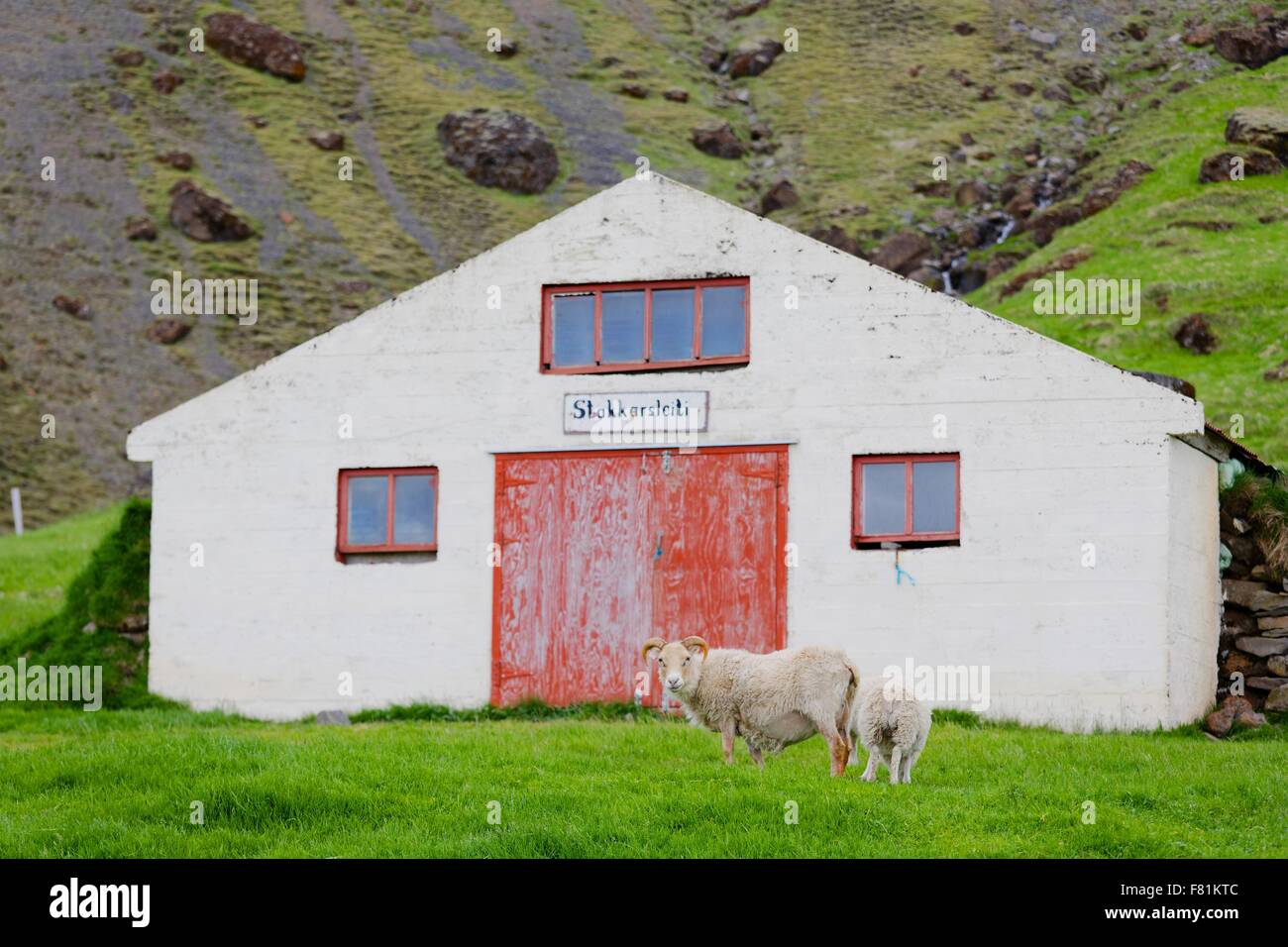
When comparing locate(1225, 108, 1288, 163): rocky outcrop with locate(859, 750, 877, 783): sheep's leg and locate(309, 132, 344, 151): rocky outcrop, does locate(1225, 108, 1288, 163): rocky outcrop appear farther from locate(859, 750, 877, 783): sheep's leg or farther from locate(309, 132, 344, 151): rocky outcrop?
locate(859, 750, 877, 783): sheep's leg

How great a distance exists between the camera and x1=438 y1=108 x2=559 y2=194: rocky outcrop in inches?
3868

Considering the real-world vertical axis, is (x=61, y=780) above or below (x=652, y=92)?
below

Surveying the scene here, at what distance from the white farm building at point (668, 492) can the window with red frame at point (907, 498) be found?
40 mm

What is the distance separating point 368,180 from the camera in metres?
96.1

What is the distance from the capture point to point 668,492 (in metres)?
25.7

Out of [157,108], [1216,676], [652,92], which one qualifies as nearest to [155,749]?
[1216,676]

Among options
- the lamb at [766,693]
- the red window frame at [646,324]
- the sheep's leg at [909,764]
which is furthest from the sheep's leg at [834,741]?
the red window frame at [646,324]

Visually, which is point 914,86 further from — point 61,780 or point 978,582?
point 61,780

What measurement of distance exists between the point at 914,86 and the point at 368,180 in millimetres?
34046

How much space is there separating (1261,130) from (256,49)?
55.2m

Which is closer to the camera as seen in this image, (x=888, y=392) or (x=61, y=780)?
(x=61, y=780)

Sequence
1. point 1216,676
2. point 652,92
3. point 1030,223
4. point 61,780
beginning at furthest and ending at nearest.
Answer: point 652,92
point 1030,223
point 1216,676
point 61,780

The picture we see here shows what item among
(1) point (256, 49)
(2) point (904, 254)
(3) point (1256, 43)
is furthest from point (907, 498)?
(1) point (256, 49)

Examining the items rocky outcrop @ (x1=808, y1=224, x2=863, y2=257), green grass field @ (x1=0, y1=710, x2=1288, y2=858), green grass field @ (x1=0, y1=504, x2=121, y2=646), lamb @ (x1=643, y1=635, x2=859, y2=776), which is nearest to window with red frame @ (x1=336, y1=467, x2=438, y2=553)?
green grass field @ (x1=0, y1=710, x2=1288, y2=858)
